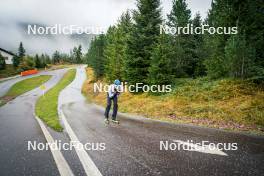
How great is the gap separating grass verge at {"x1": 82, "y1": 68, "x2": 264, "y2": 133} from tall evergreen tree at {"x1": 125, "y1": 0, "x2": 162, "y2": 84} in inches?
111

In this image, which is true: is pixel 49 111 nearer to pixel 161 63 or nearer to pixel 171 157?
pixel 161 63

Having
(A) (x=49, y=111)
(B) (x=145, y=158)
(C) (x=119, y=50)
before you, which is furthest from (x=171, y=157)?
(C) (x=119, y=50)

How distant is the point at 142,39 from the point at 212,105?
374 inches

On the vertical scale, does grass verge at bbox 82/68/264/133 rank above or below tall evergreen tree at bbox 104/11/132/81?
below

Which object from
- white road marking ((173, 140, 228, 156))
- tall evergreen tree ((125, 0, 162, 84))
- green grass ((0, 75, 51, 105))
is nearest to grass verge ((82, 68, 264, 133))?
tall evergreen tree ((125, 0, 162, 84))

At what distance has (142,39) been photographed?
1712cm

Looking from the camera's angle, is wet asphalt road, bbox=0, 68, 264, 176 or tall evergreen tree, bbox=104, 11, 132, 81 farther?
tall evergreen tree, bbox=104, 11, 132, 81

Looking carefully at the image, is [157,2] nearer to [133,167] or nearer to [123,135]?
[123,135]

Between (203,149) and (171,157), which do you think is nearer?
(171,157)

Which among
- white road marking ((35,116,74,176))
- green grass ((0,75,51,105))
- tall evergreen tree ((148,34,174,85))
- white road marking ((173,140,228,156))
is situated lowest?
green grass ((0,75,51,105))

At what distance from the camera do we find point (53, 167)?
3770 mm

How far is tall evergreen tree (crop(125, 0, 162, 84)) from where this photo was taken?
17156 mm

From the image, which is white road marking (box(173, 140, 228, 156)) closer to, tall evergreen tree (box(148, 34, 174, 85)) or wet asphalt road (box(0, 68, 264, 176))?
wet asphalt road (box(0, 68, 264, 176))

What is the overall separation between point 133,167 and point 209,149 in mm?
2120
